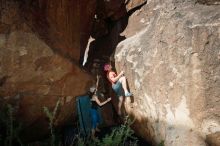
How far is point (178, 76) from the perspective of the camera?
441 cm

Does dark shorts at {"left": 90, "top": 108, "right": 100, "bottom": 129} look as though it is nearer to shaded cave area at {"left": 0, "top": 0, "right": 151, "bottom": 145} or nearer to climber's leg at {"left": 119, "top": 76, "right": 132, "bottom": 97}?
shaded cave area at {"left": 0, "top": 0, "right": 151, "bottom": 145}

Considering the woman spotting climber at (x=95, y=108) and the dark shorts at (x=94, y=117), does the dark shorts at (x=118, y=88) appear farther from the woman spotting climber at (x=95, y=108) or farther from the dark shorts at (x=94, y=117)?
the dark shorts at (x=94, y=117)

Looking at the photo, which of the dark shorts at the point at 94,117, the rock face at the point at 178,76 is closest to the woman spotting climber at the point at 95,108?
the dark shorts at the point at 94,117

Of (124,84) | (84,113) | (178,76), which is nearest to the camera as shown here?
(178,76)

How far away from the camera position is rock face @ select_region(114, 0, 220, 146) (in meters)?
4.14

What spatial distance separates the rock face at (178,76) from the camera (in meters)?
4.14

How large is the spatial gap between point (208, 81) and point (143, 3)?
100 inches

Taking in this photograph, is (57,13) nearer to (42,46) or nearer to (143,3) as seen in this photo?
(42,46)

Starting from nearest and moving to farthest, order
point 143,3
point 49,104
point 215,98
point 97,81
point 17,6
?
1. point 215,98
2. point 17,6
3. point 49,104
4. point 97,81
5. point 143,3

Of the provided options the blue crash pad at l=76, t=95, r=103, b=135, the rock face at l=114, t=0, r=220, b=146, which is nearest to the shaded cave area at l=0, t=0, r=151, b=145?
the blue crash pad at l=76, t=95, r=103, b=135

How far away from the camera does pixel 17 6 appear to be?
5012 millimetres

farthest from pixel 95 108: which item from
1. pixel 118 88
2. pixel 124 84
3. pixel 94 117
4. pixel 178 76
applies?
pixel 178 76

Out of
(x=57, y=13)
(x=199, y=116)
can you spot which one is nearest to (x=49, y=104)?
(x=57, y=13)

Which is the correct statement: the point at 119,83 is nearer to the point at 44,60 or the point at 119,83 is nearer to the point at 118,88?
the point at 118,88
